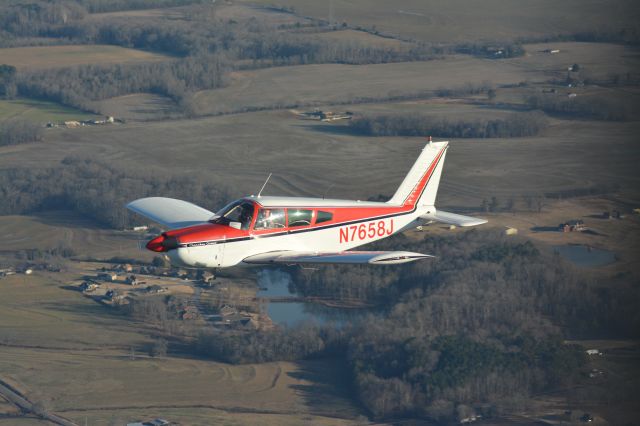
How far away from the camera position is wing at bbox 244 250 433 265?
43.9 meters

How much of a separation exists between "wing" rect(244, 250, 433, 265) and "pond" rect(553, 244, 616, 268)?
42181 millimetres

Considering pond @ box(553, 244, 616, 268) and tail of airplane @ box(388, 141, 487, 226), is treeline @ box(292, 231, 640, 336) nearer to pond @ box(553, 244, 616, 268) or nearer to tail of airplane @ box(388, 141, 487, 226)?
pond @ box(553, 244, 616, 268)

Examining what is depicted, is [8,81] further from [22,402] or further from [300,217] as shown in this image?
[300,217]

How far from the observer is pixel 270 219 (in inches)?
1816

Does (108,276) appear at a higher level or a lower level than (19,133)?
lower

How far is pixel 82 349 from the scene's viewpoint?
73562 millimetres

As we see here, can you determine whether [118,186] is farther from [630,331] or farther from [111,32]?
[111,32]

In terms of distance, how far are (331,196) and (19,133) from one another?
40.1m

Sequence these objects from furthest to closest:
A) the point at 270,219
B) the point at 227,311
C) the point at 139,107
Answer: the point at 139,107
the point at 227,311
the point at 270,219

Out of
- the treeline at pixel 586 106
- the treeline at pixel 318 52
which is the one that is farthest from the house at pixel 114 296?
the treeline at pixel 318 52

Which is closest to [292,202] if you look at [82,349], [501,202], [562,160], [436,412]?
[436,412]

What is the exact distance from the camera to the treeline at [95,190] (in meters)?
97.1

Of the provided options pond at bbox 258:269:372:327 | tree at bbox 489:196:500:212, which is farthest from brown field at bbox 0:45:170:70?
pond at bbox 258:269:372:327

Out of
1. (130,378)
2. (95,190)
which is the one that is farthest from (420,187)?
(95,190)
